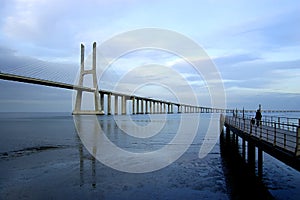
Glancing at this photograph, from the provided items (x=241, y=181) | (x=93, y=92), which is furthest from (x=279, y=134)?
(x=93, y=92)

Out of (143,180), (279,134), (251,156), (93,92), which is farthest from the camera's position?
(93,92)

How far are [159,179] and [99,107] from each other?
265 ft

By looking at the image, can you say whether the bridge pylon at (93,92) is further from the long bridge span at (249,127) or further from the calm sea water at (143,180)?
the calm sea water at (143,180)

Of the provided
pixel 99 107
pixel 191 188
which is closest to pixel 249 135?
pixel 191 188

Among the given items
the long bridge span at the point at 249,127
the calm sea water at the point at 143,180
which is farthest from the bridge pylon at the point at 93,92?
the calm sea water at the point at 143,180

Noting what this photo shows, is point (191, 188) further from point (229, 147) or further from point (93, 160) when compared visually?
point (229, 147)

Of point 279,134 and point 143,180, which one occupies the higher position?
point 279,134

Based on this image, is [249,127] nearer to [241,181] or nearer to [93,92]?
[241,181]

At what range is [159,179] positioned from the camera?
13953mm

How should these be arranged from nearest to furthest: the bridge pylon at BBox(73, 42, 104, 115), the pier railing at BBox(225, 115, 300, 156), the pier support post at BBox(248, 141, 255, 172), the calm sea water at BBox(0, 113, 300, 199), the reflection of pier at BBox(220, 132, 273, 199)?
the pier railing at BBox(225, 115, 300, 156), the calm sea water at BBox(0, 113, 300, 199), the reflection of pier at BBox(220, 132, 273, 199), the pier support post at BBox(248, 141, 255, 172), the bridge pylon at BBox(73, 42, 104, 115)

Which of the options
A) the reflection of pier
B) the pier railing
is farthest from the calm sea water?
the pier railing

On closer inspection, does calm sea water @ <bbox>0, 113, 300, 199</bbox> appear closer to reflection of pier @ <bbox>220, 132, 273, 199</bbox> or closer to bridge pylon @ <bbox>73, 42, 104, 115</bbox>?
reflection of pier @ <bbox>220, 132, 273, 199</bbox>

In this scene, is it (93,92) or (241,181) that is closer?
(241,181)

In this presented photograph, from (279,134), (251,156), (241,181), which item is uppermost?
(279,134)
